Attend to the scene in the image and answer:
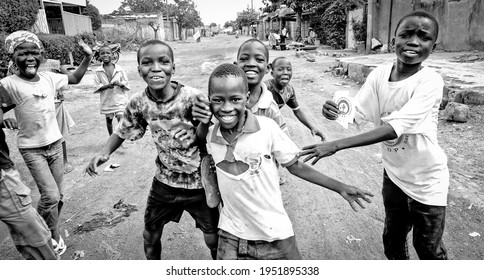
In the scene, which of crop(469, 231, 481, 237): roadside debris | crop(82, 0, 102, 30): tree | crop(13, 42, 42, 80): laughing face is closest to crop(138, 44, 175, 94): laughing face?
crop(13, 42, 42, 80): laughing face

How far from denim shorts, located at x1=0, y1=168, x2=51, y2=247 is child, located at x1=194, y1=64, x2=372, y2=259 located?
113 centimetres

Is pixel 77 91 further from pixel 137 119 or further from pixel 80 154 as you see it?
pixel 137 119

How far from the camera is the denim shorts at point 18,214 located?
1.85m

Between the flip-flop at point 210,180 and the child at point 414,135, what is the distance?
1.69ft

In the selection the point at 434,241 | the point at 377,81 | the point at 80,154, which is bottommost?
the point at 80,154

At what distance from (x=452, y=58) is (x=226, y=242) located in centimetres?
1011

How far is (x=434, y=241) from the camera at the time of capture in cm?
178

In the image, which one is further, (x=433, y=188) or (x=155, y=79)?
(x=155, y=79)

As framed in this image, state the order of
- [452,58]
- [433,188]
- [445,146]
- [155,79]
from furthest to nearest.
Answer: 1. [452,58]
2. [445,146]
3. [155,79]
4. [433,188]

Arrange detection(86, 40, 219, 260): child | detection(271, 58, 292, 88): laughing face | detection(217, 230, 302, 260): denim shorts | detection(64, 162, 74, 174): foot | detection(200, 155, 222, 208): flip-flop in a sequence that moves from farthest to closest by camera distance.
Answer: detection(64, 162, 74, 174): foot → detection(271, 58, 292, 88): laughing face → detection(86, 40, 219, 260): child → detection(200, 155, 222, 208): flip-flop → detection(217, 230, 302, 260): denim shorts

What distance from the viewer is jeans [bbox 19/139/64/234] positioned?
2.46 meters

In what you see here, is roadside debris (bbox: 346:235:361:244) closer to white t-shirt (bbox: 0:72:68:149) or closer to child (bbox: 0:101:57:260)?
child (bbox: 0:101:57:260)

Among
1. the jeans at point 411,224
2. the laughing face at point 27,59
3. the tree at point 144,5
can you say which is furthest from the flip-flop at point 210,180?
the tree at point 144,5
